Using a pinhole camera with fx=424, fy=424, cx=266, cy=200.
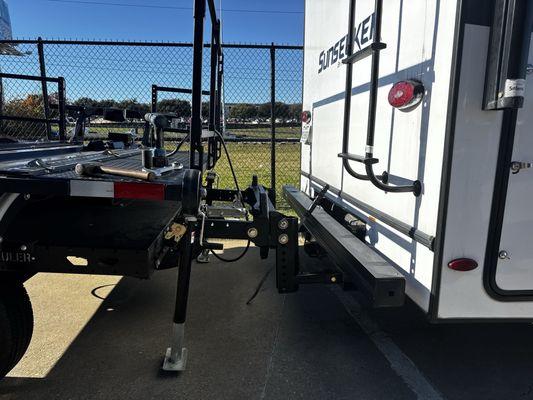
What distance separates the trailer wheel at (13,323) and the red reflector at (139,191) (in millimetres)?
825

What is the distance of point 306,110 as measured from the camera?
4316 millimetres

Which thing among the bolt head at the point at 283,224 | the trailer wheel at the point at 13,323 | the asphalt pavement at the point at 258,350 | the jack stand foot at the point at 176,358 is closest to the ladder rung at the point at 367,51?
the bolt head at the point at 283,224

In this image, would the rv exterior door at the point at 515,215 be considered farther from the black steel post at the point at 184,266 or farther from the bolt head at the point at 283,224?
the black steel post at the point at 184,266

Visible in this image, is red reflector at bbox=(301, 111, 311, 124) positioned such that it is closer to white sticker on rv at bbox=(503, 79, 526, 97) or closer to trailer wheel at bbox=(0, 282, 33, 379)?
white sticker on rv at bbox=(503, 79, 526, 97)

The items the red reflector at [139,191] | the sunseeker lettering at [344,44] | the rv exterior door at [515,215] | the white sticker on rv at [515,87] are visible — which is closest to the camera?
the white sticker on rv at [515,87]

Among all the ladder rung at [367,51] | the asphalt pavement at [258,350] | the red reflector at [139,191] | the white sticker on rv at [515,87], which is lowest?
the asphalt pavement at [258,350]

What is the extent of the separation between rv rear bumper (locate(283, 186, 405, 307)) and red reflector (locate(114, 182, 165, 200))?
1050 mm

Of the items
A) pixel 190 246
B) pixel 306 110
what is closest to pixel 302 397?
pixel 190 246

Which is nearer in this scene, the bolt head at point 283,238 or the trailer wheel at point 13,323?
the trailer wheel at point 13,323

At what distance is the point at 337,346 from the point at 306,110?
2.43 m

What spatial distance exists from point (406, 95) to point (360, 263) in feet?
2.84

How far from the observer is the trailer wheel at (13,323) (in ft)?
6.84

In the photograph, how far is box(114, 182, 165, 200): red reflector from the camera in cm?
191

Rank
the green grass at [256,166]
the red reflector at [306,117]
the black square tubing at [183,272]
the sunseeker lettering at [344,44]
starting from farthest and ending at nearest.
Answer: the green grass at [256,166]
the red reflector at [306,117]
the sunseeker lettering at [344,44]
the black square tubing at [183,272]
